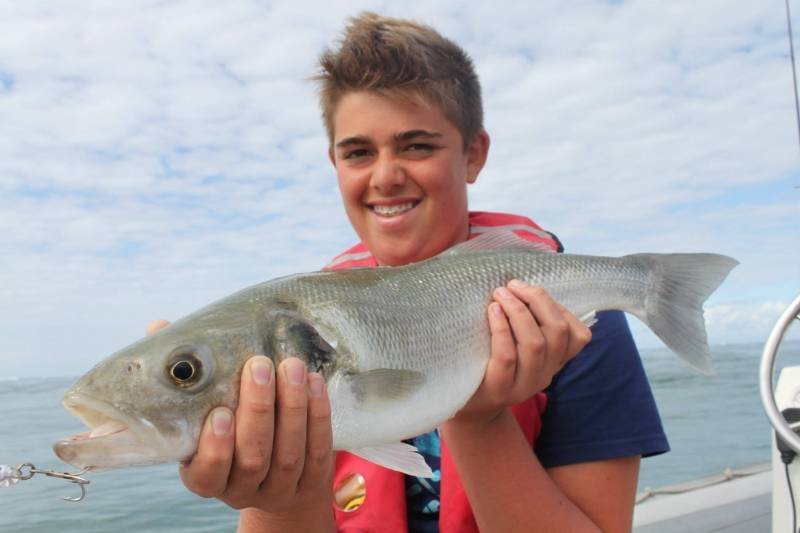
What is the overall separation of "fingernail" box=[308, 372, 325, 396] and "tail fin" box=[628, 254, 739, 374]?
1499mm

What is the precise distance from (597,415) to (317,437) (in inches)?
55.7

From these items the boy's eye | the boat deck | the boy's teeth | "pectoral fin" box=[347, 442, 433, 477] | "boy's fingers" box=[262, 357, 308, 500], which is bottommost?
the boat deck

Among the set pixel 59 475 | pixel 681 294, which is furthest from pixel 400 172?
pixel 59 475

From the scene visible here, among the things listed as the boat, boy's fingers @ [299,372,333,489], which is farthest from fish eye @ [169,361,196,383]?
the boat

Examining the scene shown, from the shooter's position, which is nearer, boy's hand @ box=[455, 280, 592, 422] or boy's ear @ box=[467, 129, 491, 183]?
boy's hand @ box=[455, 280, 592, 422]

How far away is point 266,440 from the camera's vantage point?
1.93 meters

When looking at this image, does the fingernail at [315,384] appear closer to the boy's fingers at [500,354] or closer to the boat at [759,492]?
the boy's fingers at [500,354]

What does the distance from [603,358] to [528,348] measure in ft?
2.52

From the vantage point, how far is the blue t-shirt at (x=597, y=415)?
2.87 metres

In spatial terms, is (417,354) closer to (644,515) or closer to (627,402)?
(627,402)

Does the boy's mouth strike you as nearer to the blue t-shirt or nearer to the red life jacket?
the red life jacket

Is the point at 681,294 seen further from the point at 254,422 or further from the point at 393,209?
the point at 254,422

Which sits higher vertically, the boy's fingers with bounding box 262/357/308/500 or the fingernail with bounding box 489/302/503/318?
the fingernail with bounding box 489/302/503/318

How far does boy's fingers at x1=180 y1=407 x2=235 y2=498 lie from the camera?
71.6 inches
